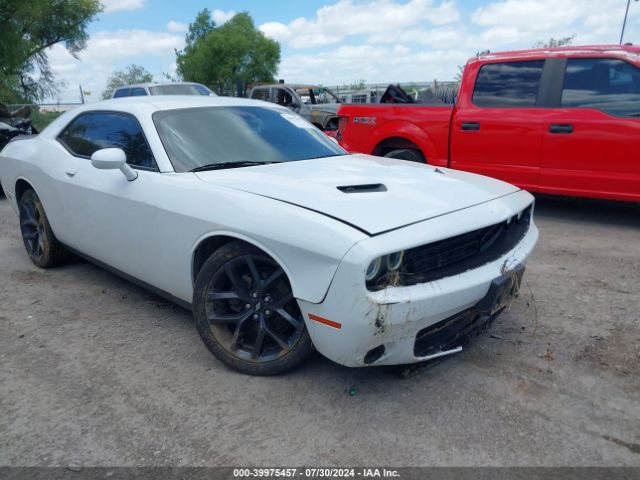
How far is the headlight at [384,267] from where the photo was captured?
7.10 feet

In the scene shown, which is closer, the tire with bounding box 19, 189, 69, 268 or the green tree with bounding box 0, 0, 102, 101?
the tire with bounding box 19, 189, 69, 268

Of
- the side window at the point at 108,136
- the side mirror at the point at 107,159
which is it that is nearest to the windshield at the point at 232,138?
the side window at the point at 108,136

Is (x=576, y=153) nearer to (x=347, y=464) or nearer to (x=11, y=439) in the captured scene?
(x=347, y=464)

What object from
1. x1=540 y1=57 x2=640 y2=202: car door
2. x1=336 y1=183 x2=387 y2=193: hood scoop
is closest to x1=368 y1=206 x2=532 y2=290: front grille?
x1=336 y1=183 x2=387 y2=193: hood scoop

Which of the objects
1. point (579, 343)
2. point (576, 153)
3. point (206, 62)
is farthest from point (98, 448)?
point (206, 62)

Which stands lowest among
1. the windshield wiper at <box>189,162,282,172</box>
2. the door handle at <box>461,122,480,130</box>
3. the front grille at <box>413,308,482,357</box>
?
the front grille at <box>413,308,482,357</box>

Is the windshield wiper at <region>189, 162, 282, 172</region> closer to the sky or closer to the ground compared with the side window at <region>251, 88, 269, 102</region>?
closer to the ground

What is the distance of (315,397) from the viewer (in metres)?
2.54

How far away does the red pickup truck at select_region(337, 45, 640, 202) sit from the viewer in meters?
5.14

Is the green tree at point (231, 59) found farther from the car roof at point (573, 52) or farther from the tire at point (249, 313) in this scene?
the tire at point (249, 313)

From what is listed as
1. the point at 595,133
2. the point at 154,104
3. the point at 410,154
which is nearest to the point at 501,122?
the point at 595,133

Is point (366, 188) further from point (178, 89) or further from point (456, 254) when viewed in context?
point (178, 89)

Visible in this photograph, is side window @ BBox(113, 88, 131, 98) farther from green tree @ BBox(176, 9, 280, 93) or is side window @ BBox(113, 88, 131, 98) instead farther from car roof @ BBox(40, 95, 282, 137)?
green tree @ BBox(176, 9, 280, 93)

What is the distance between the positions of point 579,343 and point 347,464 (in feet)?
5.60
